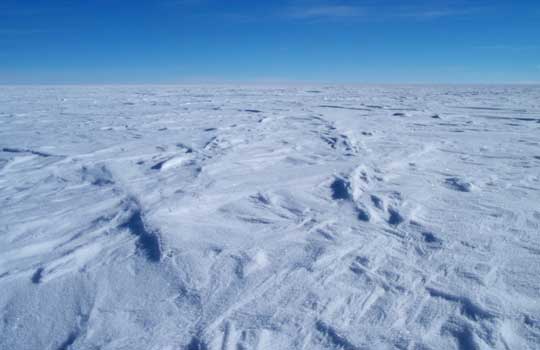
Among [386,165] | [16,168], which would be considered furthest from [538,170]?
[16,168]

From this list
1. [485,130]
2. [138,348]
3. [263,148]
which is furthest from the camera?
[485,130]

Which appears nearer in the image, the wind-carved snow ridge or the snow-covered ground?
the snow-covered ground

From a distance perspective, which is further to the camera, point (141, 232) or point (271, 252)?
point (141, 232)

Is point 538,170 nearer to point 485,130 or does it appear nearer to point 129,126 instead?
point 485,130

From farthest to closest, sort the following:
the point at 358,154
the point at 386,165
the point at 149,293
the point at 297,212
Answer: the point at 358,154
the point at 386,165
the point at 297,212
the point at 149,293

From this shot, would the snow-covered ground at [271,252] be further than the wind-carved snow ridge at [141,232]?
No

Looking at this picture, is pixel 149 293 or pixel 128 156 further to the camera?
pixel 128 156

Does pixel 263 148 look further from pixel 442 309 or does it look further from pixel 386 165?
pixel 442 309

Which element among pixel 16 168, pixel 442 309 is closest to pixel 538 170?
pixel 442 309
